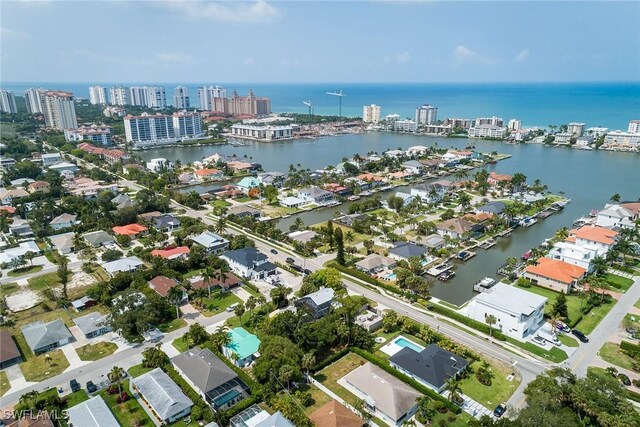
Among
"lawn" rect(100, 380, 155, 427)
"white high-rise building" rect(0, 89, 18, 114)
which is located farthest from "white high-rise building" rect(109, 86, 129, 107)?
"lawn" rect(100, 380, 155, 427)

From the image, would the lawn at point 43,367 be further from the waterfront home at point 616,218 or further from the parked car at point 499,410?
the waterfront home at point 616,218

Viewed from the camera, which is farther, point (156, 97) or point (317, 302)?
point (156, 97)

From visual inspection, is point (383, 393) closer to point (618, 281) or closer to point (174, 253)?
point (174, 253)

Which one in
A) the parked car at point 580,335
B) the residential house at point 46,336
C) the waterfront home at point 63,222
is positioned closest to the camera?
the residential house at point 46,336

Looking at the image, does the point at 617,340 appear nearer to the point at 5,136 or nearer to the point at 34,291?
the point at 34,291

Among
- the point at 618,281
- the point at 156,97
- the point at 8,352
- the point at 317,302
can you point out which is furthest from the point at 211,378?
the point at 156,97

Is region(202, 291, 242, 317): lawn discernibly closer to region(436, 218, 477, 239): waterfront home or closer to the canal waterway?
the canal waterway

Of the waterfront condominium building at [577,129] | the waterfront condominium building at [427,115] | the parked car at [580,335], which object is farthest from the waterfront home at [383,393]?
the waterfront condominium building at [427,115]
